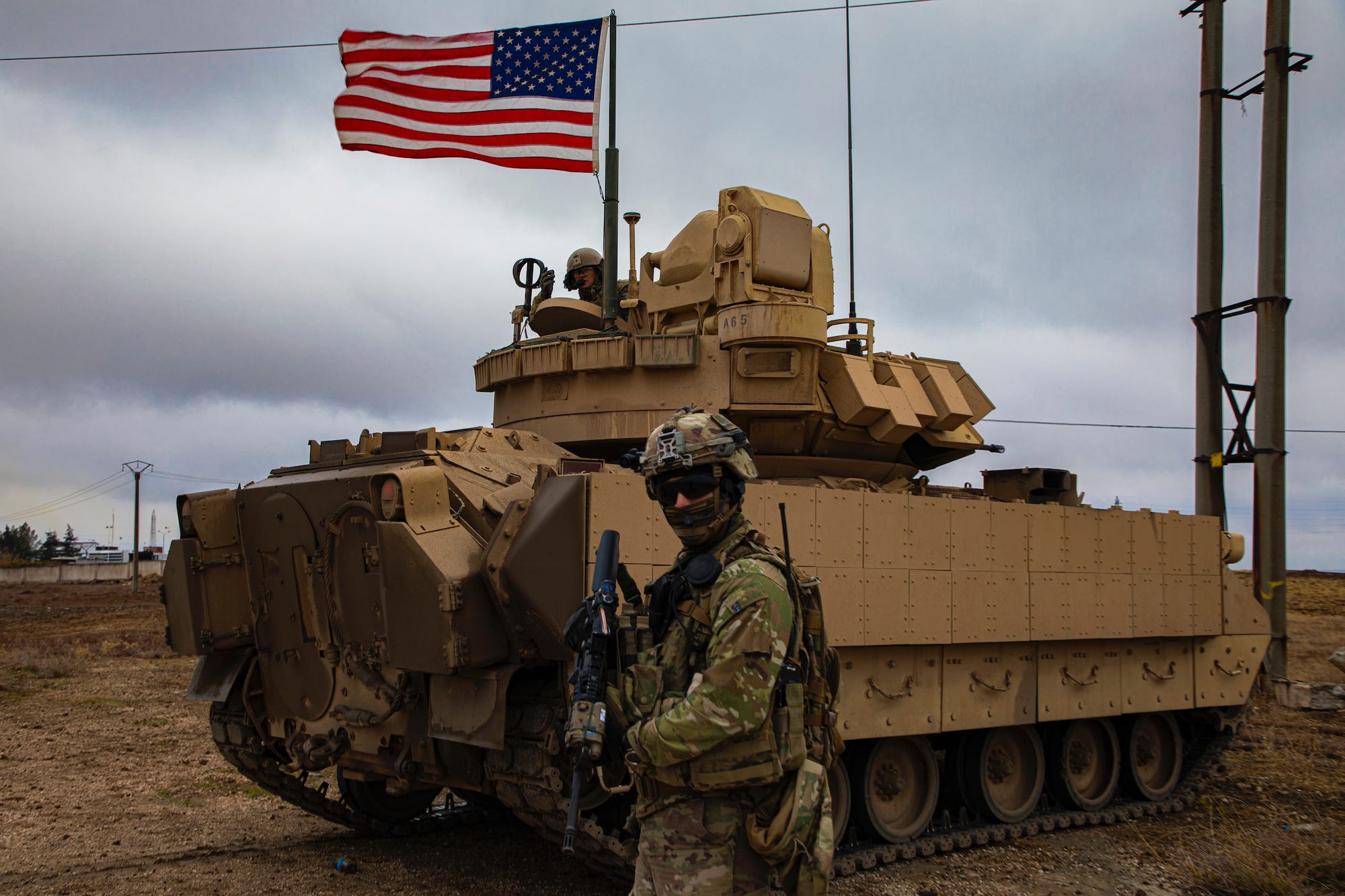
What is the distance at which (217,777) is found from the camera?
31.7 ft

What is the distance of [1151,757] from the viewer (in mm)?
9453

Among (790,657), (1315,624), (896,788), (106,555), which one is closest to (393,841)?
(896,788)

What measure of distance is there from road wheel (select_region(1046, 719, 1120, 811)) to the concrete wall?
42.2m

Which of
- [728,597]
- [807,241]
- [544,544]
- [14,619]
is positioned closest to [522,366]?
[807,241]

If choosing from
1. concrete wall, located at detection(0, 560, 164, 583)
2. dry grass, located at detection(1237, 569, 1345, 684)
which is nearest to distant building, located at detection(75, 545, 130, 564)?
concrete wall, located at detection(0, 560, 164, 583)

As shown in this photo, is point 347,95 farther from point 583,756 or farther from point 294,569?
point 583,756

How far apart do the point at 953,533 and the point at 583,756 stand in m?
4.86

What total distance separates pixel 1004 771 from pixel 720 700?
19.7 ft

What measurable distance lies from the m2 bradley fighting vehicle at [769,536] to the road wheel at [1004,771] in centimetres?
3

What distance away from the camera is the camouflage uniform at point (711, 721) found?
3.10 metres

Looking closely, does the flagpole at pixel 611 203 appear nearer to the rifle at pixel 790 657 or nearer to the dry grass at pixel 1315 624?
the rifle at pixel 790 657

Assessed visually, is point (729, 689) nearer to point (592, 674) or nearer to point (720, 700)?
point (720, 700)

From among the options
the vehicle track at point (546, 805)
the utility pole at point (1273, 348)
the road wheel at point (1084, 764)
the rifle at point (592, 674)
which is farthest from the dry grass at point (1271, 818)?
the rifle at point (592, 674)

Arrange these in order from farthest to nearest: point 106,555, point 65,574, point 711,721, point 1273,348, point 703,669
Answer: point 106,555
point 65,574
point 1273,348
point 703,669
point 711,721
